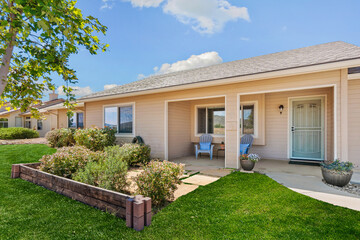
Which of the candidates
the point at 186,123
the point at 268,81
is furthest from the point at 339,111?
the point at 186,123

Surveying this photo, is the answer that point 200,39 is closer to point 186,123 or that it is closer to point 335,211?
point 186,123

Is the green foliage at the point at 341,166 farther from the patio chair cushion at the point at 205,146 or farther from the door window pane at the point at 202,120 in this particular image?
the door window pane at the point at 202,120

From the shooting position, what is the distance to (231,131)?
5.60 m

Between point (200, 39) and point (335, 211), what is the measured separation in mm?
10228

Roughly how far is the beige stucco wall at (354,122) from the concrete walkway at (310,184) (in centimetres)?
59

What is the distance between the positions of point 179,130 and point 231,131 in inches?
110

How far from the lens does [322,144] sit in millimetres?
6363

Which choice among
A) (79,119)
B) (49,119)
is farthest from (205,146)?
(49,119)

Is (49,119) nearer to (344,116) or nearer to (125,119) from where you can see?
(125,119)

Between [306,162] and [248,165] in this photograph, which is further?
[306,162]

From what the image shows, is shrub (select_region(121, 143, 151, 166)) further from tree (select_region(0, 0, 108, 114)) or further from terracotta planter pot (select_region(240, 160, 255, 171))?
terracotta planter pot (select_region(240, 160, 255, 171))

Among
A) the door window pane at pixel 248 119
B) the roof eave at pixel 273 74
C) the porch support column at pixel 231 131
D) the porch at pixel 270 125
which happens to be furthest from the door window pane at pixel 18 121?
the porch support column at pixel 231 131

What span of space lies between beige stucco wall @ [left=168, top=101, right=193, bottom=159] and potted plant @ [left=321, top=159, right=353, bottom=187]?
16.3 feet

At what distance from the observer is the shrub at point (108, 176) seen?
3.25 metres
